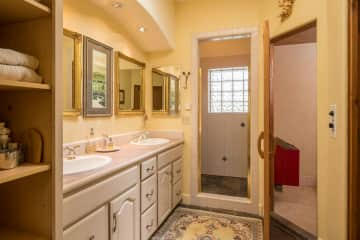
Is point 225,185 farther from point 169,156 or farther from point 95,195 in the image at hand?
point 95,195

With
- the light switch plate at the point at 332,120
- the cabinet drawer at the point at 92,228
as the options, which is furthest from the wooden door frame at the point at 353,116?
the cabinet drawer at the point at 92,228

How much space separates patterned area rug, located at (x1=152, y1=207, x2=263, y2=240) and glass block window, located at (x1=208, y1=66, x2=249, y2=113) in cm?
190

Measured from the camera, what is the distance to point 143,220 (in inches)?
73.7

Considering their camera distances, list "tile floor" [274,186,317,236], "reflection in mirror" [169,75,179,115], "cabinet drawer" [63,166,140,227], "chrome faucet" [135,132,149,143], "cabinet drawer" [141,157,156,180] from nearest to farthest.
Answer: "cabinet drawer" [63,166,140,227] < "cabinet drawer" [141,157,156,180] < "tile floor" [274,186,317,236] < "chrome faucet" [135,132,149,143] < "reflection in mirror" [169,75,179,115]

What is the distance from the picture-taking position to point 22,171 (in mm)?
784

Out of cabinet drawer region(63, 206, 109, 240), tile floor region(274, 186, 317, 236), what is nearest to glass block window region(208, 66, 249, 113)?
tile floor region(274, 186, 317, 236)

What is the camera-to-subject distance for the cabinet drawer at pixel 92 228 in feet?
3.72

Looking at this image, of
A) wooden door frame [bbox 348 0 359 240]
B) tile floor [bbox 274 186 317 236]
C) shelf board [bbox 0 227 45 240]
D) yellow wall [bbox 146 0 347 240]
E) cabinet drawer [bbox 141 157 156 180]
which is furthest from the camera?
tile floor [bbox 274 186 317 236]

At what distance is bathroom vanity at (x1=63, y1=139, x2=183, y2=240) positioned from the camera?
1.16 metres

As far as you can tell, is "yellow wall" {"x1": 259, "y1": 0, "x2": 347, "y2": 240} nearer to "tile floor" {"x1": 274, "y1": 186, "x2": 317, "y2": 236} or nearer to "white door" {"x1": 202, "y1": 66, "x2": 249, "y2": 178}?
A: "tile floor" {"x1": 274, "y1": 186, "x2": 317, "y2": 236}

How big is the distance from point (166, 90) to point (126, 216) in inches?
70.9

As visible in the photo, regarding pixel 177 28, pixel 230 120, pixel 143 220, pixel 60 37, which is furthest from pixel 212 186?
pixel 60 37

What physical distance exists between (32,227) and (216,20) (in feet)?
9.12

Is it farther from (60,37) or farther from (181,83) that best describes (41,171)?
(181,83)
